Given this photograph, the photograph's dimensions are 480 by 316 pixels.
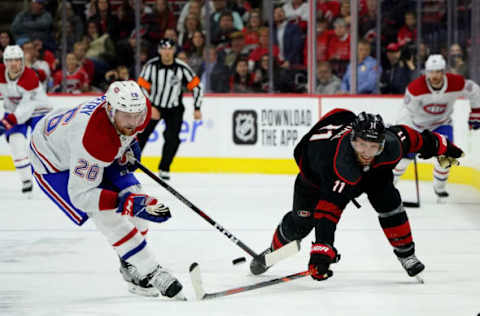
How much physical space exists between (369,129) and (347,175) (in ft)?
0.65

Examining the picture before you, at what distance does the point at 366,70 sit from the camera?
8.18m

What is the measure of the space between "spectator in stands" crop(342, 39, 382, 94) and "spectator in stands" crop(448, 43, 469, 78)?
2.23 feet

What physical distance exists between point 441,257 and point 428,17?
4.08 meters

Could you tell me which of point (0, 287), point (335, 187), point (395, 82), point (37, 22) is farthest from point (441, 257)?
point (37, 22)

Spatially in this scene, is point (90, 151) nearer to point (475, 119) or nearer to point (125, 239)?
point (125, 239)

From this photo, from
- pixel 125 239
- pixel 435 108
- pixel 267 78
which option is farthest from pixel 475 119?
pixel 125 239

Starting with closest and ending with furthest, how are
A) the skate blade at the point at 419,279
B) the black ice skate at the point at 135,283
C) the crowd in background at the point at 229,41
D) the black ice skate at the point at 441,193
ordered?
the black ice skate at the point at 135,283 < the skate blade at the point at 419,279 < the black ice skate at the point at 441,193 < the crowd in background at the point at 229,41

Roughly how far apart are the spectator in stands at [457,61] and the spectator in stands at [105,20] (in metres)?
3.35

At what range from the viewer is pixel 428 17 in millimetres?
8000

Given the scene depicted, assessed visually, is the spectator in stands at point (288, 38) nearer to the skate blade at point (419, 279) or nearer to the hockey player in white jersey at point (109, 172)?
the skate blade at point (419, 279)

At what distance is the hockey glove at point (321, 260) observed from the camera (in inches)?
129

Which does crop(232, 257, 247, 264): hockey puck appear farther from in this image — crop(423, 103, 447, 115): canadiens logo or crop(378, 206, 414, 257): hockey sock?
crop(423, 103, 447, 115): canadiens logo

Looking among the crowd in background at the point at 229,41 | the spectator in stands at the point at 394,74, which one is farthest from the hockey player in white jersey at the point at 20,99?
the spectator in stands at the point at 394,74

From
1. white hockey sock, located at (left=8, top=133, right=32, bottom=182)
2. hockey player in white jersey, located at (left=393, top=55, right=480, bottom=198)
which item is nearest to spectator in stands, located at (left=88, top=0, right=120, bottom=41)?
white hockey sock, located at (left=8, top=133, right=32, bottom=182)
